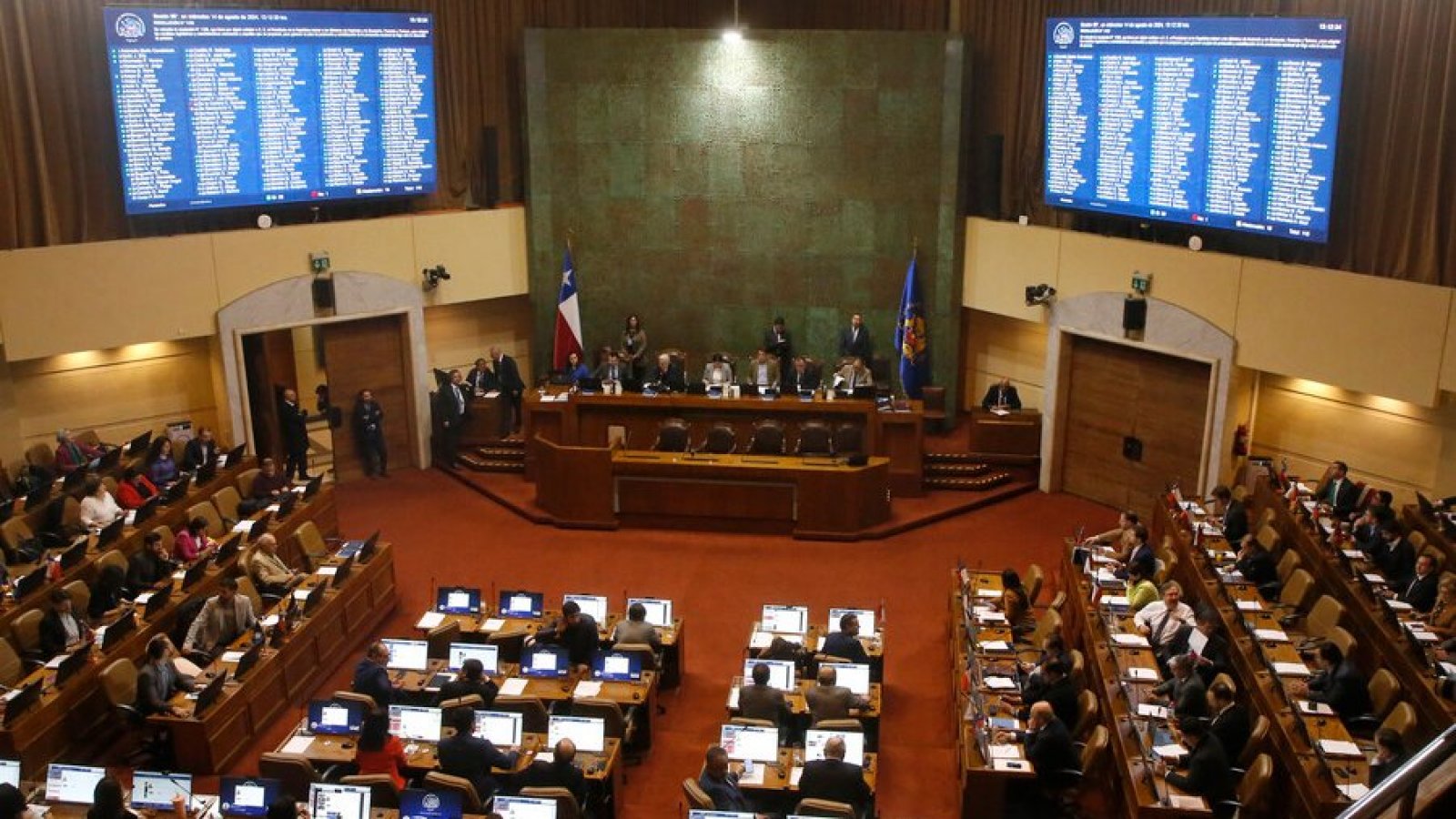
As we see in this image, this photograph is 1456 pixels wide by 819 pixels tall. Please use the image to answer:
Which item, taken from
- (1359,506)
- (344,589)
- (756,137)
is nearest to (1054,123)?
(756,137)

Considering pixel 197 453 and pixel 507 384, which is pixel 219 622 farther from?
pixel 507 384

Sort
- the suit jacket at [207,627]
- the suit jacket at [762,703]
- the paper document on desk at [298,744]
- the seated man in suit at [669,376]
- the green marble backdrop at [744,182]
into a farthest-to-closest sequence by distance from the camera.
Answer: the green marble backdrop at [744,182] → the seated man in suit at [669,376] → the suit jacket at [207,627] → the suit jacket at [762,703] → the paper document on desk at [298,744]

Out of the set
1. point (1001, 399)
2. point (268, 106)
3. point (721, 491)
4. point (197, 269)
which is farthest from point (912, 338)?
point (197, 269)

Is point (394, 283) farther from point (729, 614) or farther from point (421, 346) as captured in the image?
point (729, 614)

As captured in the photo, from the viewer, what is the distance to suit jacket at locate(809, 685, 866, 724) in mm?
10578

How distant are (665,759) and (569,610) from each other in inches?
61.5

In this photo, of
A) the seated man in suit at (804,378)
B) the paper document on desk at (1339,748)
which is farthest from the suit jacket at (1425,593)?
the seated man in suit at (804,378)

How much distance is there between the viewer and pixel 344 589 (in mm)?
13273

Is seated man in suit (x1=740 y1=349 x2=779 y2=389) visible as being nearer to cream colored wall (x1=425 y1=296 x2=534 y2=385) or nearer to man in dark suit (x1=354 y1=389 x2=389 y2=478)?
cream colored wall (x1=425 y1=296 x2=534 y2=385)

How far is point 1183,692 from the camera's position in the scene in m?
10.3

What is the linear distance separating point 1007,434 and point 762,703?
888cm

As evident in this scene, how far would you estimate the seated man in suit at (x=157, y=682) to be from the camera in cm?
1068

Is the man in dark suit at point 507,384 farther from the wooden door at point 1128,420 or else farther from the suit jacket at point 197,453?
the wooden door at point 1128,420

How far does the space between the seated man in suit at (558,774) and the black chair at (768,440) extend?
27.1 ft
